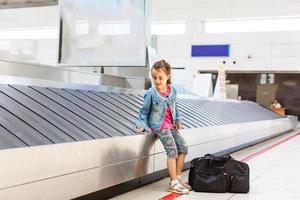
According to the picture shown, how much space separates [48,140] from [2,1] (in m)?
17.8

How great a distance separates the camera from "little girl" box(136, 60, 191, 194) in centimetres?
444

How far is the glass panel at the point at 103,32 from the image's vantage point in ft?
33.9

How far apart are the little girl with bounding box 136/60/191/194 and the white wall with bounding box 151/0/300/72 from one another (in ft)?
51.9

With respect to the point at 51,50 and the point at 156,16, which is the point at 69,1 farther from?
the point at 51,50

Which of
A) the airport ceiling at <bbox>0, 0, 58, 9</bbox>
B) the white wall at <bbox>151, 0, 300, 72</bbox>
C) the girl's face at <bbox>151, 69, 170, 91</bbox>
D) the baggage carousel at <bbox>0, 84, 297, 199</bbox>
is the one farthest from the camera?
the white wall at <bbox>151, 0, 300, 72</bbox>

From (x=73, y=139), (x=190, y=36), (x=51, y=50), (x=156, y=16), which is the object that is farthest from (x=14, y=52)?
(x=73, y=139)

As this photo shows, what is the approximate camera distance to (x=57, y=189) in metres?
3.30

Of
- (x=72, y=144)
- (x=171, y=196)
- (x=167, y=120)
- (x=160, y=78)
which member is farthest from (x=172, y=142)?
(x=72, y=144)

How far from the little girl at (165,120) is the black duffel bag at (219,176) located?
0.54 ft

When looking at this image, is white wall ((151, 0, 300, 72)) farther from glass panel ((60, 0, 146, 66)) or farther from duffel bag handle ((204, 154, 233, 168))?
duffel bag handle ((204, 154, 233, 168))

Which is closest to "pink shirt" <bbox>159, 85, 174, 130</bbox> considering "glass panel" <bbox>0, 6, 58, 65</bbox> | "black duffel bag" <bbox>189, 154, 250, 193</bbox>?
"black duffel bag" <bbox>189, 154, 250, 193</bbox>

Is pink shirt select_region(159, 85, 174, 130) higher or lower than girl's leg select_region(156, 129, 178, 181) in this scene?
higher

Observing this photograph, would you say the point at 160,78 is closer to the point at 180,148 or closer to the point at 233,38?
the point at 180,148

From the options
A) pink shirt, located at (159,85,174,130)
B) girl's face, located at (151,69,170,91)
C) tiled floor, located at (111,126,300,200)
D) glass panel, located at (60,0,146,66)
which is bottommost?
tiled floor, located at (111,126,300,200)
